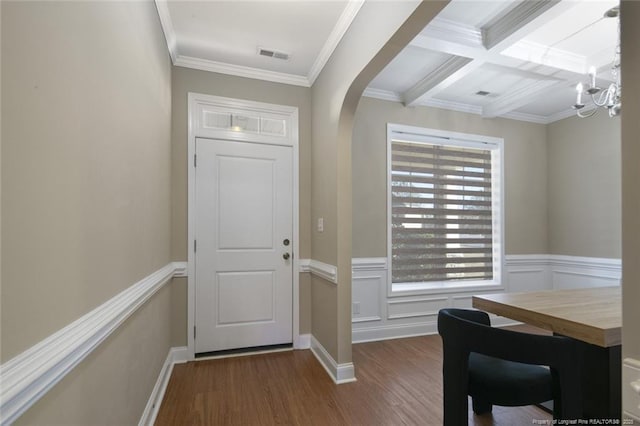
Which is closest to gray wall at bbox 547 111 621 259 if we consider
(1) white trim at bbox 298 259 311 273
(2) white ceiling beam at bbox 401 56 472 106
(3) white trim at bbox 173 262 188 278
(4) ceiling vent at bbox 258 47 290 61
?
(2) white ceiling beam at bbox 401 56 472 106

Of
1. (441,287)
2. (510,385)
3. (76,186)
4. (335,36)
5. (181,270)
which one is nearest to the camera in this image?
(76,186)

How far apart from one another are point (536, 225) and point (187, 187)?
4.50 m

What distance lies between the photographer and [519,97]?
3.37 m

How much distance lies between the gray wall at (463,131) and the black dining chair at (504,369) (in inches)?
74.7

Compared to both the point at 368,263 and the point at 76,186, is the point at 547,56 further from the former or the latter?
the point at 76,186

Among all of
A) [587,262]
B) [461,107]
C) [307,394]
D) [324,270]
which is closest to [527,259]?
[587,262]

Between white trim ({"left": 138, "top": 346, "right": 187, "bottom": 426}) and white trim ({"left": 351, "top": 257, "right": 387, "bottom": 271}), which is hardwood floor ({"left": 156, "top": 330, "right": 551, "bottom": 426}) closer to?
white trim ({"left": 138, "top": 346, "right": 187, "bottom": 426})

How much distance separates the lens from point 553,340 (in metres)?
0.97

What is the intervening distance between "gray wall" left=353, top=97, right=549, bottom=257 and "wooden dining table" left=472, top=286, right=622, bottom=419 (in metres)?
1.71

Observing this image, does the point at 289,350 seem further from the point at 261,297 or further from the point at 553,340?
the point at 553,340

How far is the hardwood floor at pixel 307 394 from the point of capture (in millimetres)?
1947

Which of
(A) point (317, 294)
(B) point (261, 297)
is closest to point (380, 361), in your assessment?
(A) point (317, 294)

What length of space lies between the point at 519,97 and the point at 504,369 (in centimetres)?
317

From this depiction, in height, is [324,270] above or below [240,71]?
below
